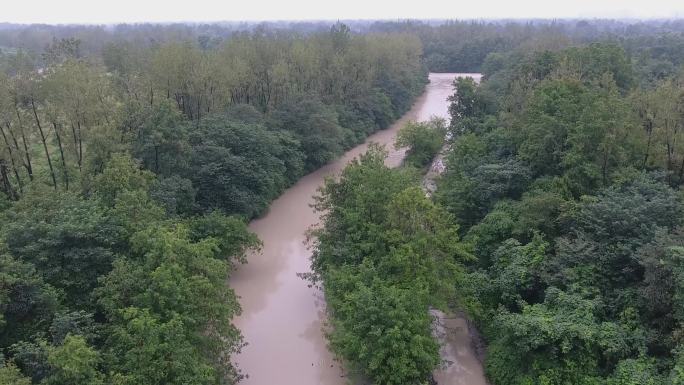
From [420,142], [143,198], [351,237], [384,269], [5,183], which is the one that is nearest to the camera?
[384,269]

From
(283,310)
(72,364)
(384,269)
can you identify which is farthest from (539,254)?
(72,364)

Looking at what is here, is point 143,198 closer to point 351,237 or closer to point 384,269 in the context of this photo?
point 351,237

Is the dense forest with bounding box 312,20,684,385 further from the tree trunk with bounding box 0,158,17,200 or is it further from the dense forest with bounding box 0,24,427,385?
the tree trunk with bounding box 0,158,17,200

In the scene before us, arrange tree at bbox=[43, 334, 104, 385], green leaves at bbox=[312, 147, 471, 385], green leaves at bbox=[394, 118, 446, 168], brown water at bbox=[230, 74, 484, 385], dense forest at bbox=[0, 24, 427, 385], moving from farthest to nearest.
→ green leaves at bbox=[394, 118, 446, 168], brown water at bbox=[230, 74, 484, 385], green leaves at bbox=[312, 147, 471, 385], dense forest at bbox=[0, 24, 427, 385], tree at bbox=[43, 334, 104, 385]

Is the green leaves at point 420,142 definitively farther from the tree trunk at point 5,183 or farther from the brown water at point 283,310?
the tree trunk at point 5,183

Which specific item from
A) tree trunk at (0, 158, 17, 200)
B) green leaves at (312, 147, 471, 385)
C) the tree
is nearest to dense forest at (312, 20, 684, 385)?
green leaves at (312, 147, 471, 385)

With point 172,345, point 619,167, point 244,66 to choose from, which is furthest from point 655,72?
point 172,345
